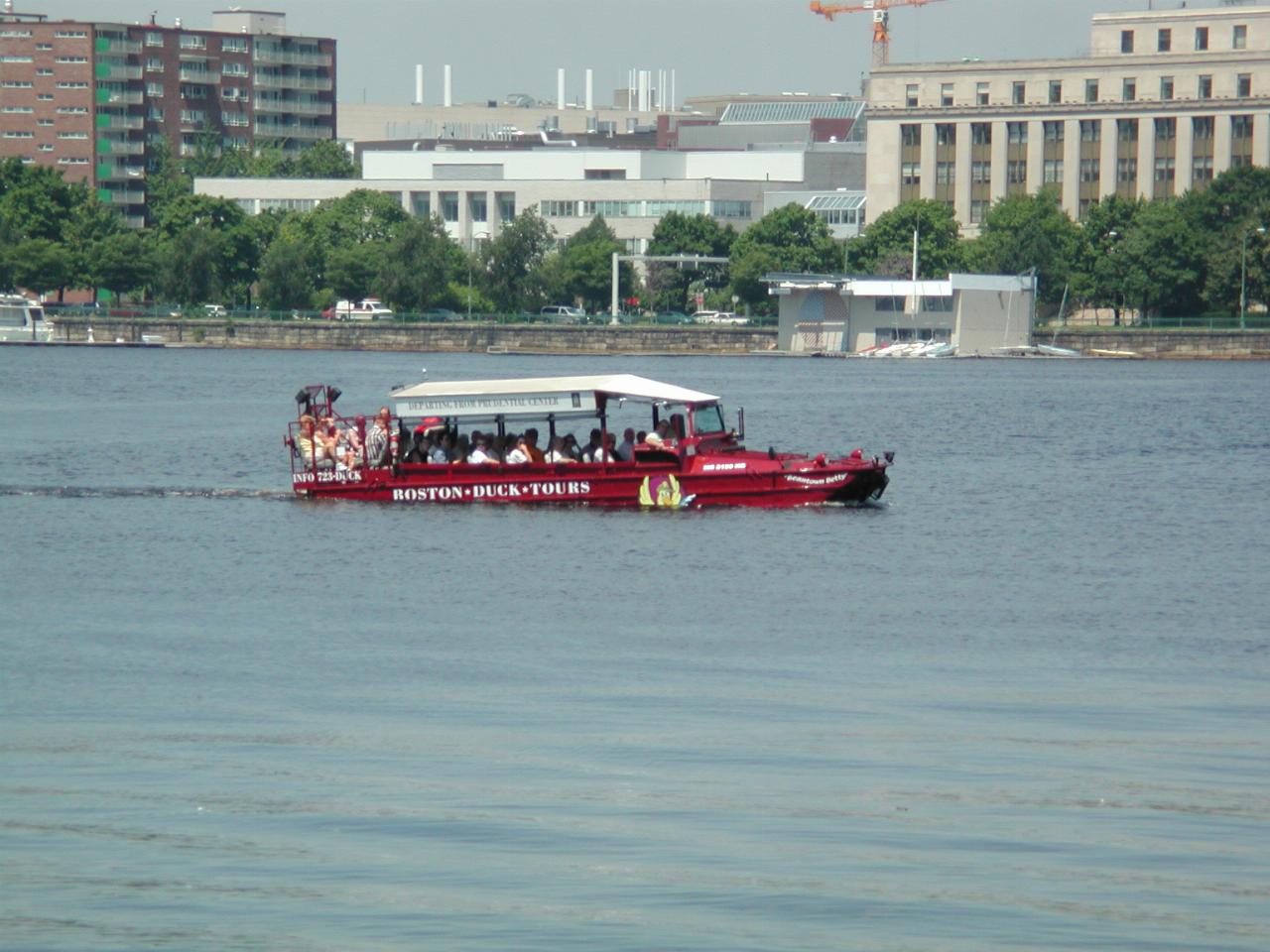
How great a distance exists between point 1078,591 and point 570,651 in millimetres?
10348

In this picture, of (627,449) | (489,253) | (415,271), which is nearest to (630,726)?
(627,449)

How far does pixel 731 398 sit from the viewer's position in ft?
310

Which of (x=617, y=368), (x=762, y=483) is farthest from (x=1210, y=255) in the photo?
(x=762, y=483)

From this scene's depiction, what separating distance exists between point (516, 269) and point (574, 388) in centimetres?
11391

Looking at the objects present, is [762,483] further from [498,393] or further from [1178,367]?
[1178,367]

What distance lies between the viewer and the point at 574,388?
43344mm

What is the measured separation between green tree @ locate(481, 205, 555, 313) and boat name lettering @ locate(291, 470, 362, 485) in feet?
363

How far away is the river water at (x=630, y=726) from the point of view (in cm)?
1526

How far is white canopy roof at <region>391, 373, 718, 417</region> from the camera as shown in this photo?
4306cm

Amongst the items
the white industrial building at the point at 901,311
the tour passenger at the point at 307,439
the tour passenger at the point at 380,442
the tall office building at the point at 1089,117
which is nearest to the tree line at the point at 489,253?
the white industrial building at the point at 901,311

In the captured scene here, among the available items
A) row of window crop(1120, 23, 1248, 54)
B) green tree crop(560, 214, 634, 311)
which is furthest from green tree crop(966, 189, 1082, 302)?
green tree crop(560, 214, 634, 311)

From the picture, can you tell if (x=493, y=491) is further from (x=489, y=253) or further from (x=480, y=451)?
(x=489, y=253)

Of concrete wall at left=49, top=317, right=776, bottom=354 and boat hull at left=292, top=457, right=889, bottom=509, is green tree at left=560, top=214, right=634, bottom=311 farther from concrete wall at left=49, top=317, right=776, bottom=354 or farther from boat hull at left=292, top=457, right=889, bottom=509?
boat hull at left=292, top=457, right=889, bottom=509

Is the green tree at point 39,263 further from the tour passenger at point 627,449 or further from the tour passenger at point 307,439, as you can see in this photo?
the tour passenger at point 627,449
